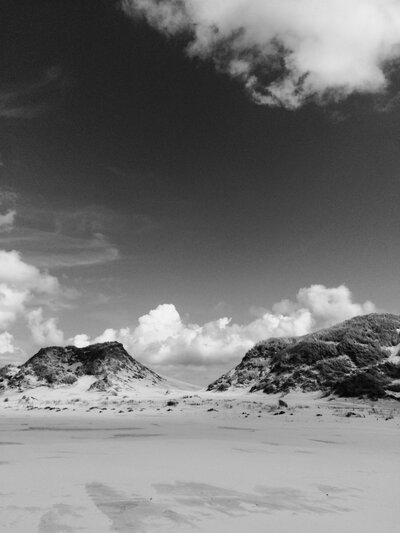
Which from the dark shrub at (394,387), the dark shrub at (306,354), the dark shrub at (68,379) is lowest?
the dark shrub at (394,387)

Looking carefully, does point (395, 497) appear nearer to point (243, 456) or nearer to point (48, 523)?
point (243, 456)

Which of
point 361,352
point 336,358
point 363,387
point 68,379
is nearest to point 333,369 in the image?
point 336,358

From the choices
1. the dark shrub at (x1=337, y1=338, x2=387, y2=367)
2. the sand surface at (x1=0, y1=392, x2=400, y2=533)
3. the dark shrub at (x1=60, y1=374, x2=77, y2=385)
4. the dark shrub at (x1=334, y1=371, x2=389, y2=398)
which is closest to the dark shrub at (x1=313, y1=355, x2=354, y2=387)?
the dark shrub at (x1=337, y1=338, x2=387, y2=367)

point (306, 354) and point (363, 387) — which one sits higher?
point (306, 354)

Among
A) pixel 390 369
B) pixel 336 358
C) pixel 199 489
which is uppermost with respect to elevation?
pixel 336 358

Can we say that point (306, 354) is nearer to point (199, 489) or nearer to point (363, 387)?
point (363, 387)

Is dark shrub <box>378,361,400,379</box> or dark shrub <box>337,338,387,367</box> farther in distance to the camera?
dark shrub <box>337,338,387,367</box>

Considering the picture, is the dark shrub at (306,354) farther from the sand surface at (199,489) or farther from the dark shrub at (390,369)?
the sand surface at (199,489)

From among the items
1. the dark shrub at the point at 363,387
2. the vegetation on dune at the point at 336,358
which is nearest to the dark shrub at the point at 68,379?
the vegetation on dune at the point at 336,358

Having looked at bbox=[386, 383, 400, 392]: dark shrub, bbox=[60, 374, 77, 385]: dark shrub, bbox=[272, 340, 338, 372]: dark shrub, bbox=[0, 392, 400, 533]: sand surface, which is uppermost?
bbox=[272, 340, 338, 372]: dark shrub

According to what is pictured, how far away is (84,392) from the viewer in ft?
246

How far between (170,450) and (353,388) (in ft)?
120

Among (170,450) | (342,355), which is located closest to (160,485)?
(170,450)

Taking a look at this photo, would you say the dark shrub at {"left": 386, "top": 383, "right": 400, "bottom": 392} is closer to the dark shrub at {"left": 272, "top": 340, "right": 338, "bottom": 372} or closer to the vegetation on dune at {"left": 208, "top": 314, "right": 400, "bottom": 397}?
the vegetation on dune at {"left": 208, "top": 314, "right": 400, "bottom": 397}
